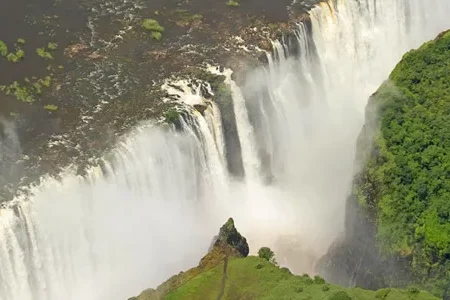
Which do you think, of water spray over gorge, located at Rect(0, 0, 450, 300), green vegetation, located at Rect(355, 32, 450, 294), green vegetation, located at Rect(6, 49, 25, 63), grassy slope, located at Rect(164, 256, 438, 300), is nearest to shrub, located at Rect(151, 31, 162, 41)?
water spray over gorge, located at Rect(0, 0, 450, 300)

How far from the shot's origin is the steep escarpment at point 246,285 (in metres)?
26.9

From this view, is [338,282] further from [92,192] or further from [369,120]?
[92,192]

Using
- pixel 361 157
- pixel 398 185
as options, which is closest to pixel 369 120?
pixel 361 157

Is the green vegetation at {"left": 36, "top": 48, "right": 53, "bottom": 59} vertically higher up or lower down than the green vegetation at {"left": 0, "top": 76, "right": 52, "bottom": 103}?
higher up

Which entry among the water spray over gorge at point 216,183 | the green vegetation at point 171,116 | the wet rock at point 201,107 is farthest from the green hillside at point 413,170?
the green vegetation at point 171,116

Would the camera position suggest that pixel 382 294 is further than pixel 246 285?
No

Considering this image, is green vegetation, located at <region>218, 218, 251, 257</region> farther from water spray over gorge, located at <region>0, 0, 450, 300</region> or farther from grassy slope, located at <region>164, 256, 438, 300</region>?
water spray over gorge, located at <region>0, 0, 450, 300</region>

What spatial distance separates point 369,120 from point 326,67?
10.7 metres

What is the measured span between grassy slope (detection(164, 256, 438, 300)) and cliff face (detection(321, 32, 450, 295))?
2.32 metres

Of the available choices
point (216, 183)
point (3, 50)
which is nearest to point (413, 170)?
point (216, 183)

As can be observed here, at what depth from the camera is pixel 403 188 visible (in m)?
29.8

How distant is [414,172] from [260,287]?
26.8 feet

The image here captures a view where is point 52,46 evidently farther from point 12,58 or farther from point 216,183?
point 216,183

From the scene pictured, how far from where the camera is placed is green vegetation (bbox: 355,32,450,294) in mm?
28516
